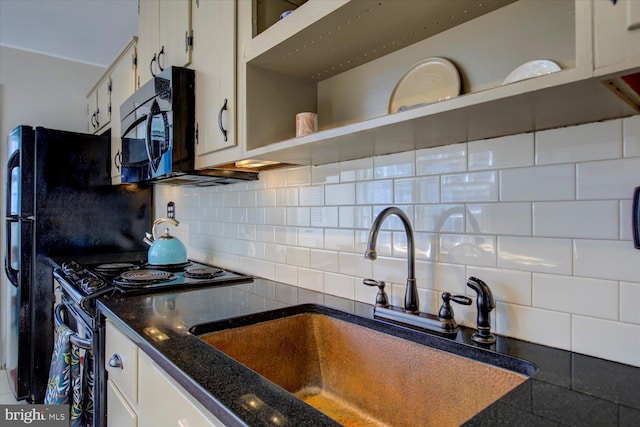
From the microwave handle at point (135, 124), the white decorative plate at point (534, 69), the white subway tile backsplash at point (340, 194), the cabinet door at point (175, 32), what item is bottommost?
the white subway tile backsplash at point (340, 194)

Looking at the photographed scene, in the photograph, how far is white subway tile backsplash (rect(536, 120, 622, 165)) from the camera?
2.43 ft

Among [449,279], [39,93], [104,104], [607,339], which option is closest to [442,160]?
[449,279]

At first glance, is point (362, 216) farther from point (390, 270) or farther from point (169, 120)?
point (169, 120)

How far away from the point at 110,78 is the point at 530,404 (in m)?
3.03

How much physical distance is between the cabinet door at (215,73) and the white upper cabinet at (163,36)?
81mm

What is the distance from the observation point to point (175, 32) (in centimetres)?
163

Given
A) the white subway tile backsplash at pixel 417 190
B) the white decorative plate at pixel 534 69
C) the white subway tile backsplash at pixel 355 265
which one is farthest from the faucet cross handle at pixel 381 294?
the white decorative plate at pixel 534 69

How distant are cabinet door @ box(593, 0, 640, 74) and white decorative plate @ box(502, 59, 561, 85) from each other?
0.29 metres

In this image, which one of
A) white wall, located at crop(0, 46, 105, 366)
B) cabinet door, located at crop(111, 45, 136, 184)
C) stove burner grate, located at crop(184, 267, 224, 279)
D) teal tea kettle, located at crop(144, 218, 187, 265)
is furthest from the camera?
white wall, located at crop(0, 46, 105, 366)

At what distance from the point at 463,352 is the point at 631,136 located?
0.55 meters

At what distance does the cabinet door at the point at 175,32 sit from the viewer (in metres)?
1.54

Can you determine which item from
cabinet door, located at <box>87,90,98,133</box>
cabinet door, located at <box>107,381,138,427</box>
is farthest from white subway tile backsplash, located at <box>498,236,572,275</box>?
cabinet door, located at <box>87,90,98,133</box>

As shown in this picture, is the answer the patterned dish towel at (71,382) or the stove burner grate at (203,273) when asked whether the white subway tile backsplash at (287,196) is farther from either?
the patterned dish towel at (71,382)

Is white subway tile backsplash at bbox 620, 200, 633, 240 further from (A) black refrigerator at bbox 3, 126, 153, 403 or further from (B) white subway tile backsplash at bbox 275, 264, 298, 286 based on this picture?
(A) black refrigerator at bbox 3, 126, 153, 403
